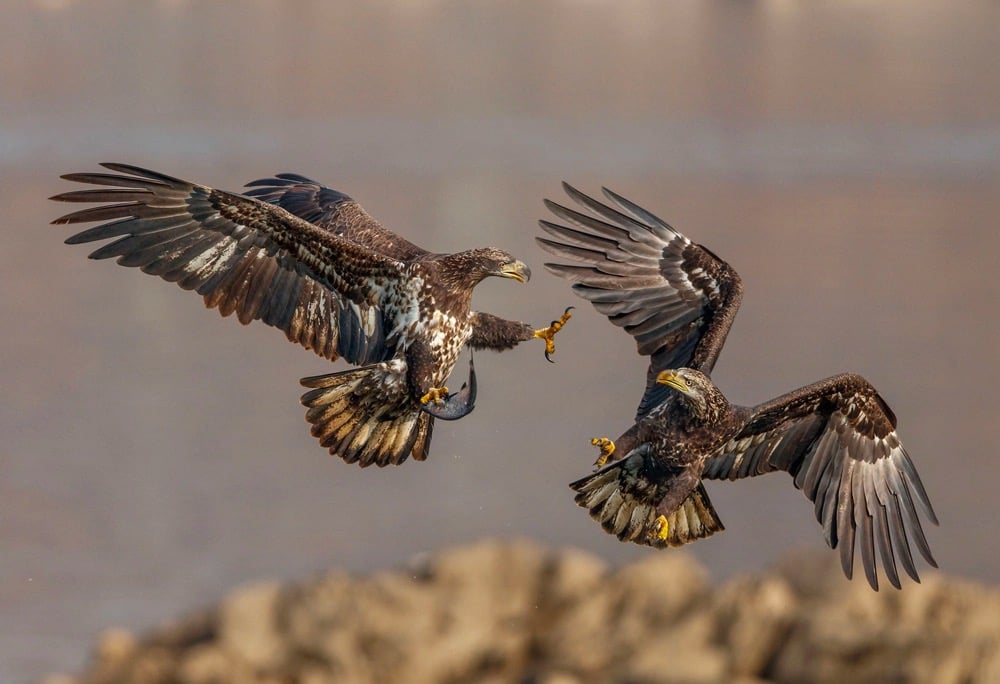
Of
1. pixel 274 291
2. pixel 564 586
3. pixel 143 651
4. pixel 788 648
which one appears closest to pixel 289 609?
pixel 143 651

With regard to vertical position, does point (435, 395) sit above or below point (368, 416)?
above

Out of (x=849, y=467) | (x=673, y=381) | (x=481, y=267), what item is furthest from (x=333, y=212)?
(x=849, y=467)

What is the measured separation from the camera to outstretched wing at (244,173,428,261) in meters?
7.97

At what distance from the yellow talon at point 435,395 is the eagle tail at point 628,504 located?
754 mm

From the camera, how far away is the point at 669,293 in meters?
7.57

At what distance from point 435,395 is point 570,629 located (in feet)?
20.4

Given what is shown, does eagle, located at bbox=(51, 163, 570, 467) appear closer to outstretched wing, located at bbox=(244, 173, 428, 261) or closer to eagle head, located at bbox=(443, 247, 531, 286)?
eagle head, located at bbox=(443, 247, 531, 286)

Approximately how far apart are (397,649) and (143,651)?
2.69 m

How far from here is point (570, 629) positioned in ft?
42.4

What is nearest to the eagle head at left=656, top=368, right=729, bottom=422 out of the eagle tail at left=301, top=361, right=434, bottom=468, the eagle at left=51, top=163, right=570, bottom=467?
the eagle at left=51, top=163, right=570, bottom=467

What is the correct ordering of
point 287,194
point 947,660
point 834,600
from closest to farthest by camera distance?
point 287,194 → point 947,660 → point 834,600

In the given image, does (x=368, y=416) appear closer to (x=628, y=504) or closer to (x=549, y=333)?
(x=549, y=333)

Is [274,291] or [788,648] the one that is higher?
[274,291]

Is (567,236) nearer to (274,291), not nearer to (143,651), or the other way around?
(274,291)
